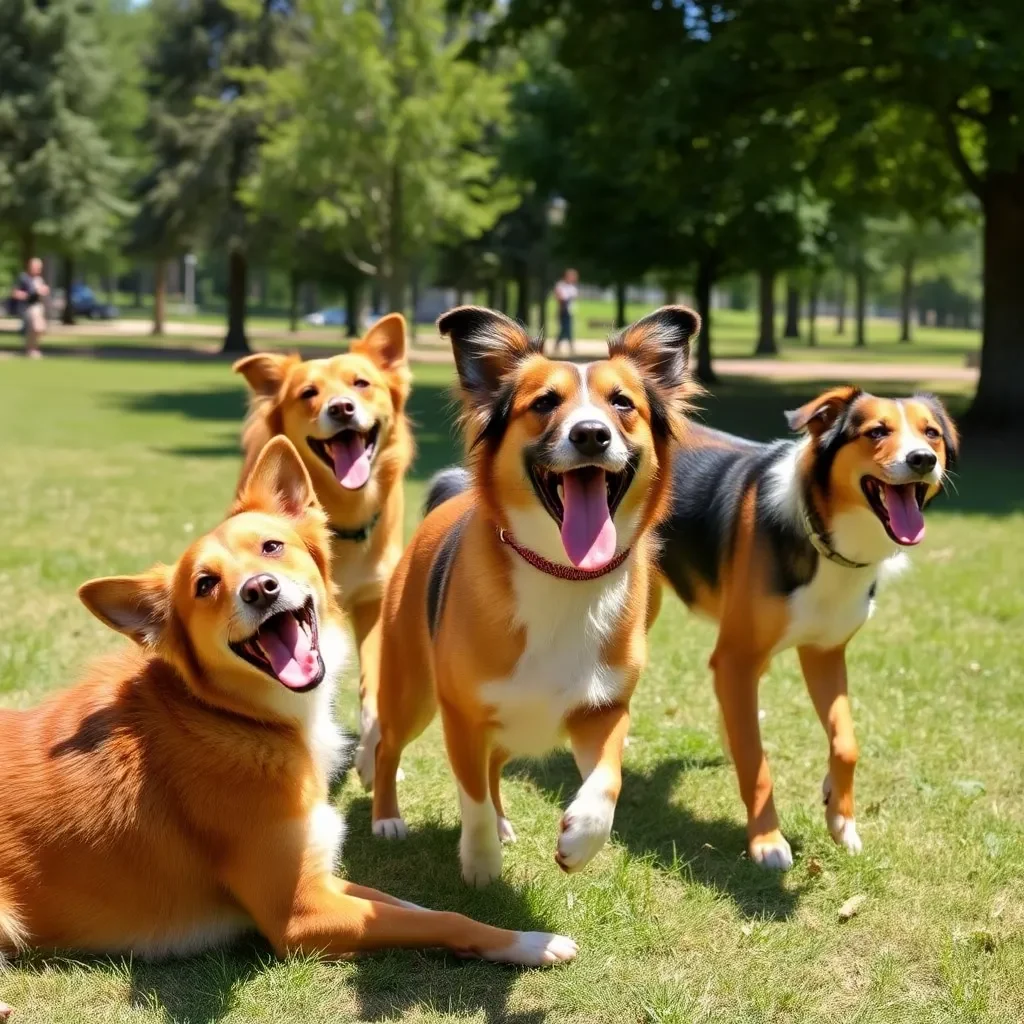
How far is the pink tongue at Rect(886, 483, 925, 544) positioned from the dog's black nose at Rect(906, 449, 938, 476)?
0.11 metres

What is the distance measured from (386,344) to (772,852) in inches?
148

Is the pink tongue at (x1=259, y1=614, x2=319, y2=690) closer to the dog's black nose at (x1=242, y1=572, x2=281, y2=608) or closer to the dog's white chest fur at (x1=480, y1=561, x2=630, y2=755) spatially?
the dog's black nose at (x1=242, y1=572, x2=281, y2=608)

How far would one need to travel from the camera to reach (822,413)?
505 cm

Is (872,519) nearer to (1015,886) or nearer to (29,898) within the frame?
(1015,886)

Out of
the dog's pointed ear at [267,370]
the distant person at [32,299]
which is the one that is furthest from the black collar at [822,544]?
the distant person at [32,299]

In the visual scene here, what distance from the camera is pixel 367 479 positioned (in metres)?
6.31

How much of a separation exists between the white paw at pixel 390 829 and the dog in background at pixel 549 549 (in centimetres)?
60

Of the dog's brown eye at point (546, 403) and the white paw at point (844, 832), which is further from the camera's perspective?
the white paw at point (844, 832)

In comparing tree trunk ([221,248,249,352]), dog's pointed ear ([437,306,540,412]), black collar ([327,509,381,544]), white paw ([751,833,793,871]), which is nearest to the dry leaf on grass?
white paw ([751,833,793,871])

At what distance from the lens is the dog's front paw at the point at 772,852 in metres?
4.71

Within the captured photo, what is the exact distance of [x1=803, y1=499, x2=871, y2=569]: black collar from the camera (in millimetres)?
4922

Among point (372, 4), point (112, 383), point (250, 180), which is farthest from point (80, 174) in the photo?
point (112, 383)

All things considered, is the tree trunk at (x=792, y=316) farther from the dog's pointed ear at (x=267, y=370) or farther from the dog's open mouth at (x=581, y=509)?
the dog's open mouth at (x=581, y=509)

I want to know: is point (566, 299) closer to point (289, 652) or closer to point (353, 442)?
point (353, 442)
